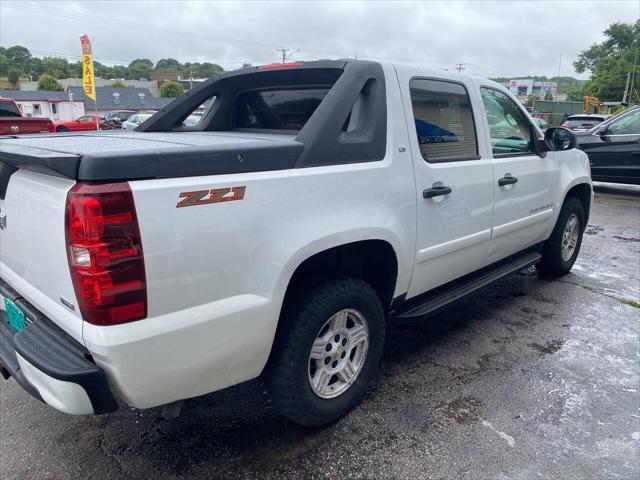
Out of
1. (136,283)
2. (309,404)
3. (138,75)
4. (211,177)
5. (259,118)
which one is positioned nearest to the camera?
(136,283)

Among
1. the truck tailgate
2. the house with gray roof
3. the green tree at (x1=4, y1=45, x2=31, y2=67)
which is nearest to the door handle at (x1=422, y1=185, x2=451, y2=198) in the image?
the truck tailgate

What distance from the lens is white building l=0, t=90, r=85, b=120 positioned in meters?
55.0

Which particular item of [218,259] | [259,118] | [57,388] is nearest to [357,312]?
[218,259]

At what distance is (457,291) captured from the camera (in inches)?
141

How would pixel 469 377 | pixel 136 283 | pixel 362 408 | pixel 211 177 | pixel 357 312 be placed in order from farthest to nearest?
pixel 469 377, pixel 362 408, pixel 357 312, pixel 211 177, pixel 136 283

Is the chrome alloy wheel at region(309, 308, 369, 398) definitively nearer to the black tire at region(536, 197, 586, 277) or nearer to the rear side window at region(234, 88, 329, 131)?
the rear side window at region(234, 88, 329, 131)

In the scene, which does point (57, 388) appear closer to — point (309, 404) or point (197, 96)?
point (309, 404)

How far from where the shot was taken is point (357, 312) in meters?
2.73

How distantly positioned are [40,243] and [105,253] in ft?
1.54

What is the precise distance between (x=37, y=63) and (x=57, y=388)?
388 ft

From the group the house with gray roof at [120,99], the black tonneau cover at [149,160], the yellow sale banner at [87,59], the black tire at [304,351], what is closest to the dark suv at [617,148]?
the black tire at [304,351]

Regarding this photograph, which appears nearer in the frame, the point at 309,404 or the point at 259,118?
the point at 309,404

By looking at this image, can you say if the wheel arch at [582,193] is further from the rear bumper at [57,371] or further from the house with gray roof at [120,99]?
the house with gray roof at [120,99]

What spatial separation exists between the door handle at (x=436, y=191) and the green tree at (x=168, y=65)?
12071cm
